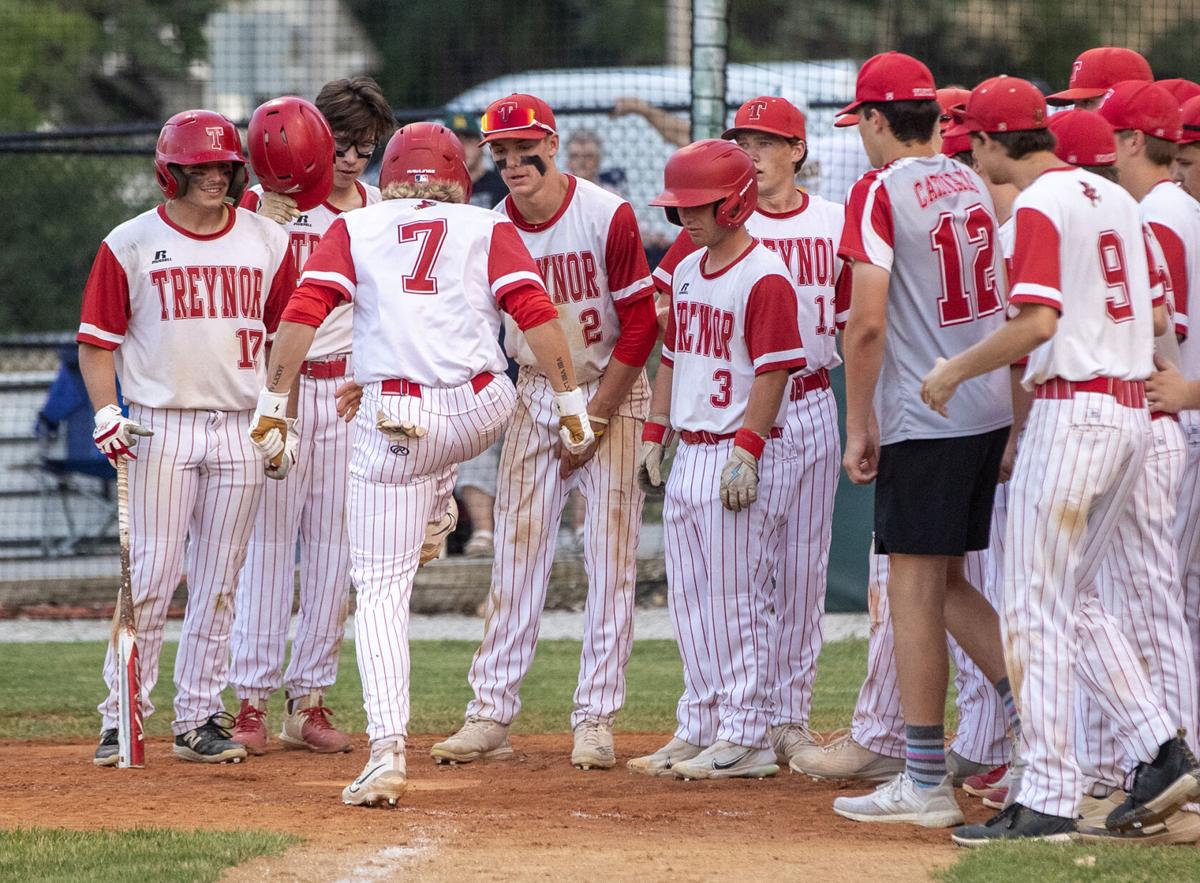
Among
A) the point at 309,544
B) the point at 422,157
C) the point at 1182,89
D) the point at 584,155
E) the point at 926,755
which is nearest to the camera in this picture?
the point at 926,755

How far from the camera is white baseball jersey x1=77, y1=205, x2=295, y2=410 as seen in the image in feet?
18.7

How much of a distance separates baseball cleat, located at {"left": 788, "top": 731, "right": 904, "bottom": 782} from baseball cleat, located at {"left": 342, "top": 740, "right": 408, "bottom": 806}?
1.32 meters

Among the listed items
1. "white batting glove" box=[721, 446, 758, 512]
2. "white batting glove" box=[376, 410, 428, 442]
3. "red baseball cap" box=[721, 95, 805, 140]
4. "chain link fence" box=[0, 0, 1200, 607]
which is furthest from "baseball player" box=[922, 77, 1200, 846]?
"chain link fence" box=[0, 0, 1200, 607]

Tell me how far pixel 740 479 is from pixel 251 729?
6.73ft

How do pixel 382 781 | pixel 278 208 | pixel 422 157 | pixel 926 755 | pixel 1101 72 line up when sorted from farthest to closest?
pixel 278 208 → pixel 1101 72 → pixel 422 157 → pixel 382 781 → pixel 926 755

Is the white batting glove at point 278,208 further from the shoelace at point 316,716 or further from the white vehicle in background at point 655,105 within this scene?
the white vehicle in background at point 655,105

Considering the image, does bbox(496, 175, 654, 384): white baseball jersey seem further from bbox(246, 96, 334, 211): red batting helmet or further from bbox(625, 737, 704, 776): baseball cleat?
bbox(625, 737, 704, 776): baseball cleat

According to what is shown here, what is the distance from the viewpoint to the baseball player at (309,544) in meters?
6.13

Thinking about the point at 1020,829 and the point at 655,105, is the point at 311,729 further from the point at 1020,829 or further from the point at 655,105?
the point at 655,105

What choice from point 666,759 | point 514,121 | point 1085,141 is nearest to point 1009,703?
point 666,759

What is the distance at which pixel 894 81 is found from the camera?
4.91m

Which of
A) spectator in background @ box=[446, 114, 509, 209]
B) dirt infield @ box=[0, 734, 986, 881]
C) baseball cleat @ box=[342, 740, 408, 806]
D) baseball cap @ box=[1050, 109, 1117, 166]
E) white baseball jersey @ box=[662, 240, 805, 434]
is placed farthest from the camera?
spectator in background @ box=[446, 114, 509, 209]

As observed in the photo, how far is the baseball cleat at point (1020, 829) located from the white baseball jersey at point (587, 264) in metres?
2.15

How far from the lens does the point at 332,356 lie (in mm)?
6176
